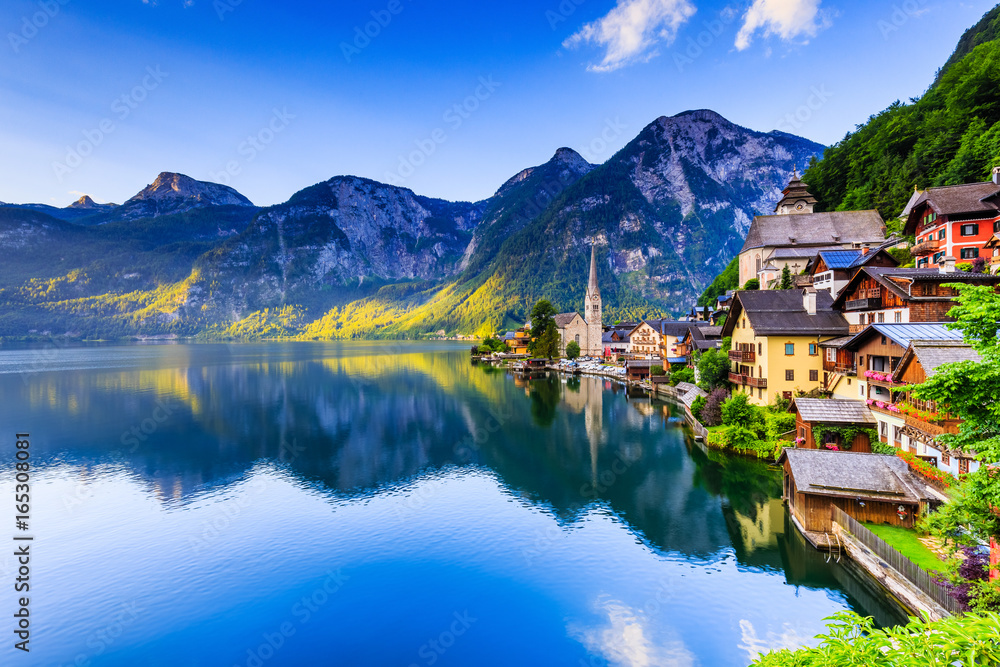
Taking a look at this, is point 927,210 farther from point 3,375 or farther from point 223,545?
point 3,375

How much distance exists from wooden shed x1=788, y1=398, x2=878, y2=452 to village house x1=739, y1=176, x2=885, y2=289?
1860 inches

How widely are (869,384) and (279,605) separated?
138 ft

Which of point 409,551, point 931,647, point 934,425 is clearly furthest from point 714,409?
point 931,647

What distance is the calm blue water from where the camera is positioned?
20812 mm

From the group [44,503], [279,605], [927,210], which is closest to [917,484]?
[279,605]

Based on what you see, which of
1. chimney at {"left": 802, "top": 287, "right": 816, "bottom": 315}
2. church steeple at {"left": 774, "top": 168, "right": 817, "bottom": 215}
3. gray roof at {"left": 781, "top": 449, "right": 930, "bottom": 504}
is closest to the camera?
gray roof at {"left": 781, "top": 449, "right": 930, "bottom": 504}

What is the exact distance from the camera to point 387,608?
76.5 ft

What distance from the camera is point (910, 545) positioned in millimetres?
22688

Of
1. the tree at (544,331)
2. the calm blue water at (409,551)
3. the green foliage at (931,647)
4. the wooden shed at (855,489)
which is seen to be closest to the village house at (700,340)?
the calm blue water at (409,551)

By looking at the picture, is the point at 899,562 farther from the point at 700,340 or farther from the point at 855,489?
the point at 700,340

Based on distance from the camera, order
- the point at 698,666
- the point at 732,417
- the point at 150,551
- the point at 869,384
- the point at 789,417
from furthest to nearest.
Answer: the point at 732,417 < the point at 789,417 < the point at 869,384 < the point at 150,551 < the point at 698,666

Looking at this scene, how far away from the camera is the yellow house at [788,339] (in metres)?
44.8

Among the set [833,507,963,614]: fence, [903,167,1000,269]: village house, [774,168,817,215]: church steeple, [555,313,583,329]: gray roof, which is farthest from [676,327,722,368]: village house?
[555,313,583,329]: gray roof

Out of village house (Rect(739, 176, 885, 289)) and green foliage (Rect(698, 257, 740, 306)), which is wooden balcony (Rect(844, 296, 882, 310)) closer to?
village house (Rect(739, 176, 885, 289))
